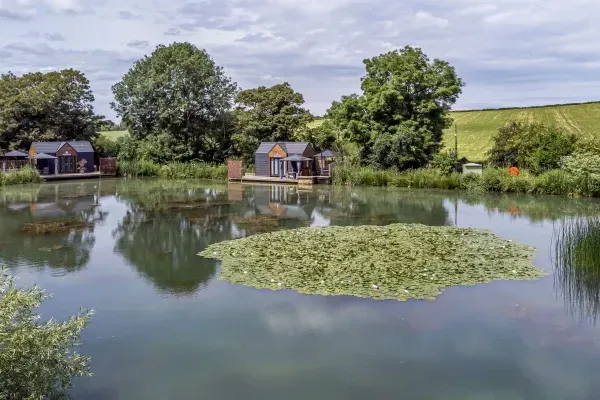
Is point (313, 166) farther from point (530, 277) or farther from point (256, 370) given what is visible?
point (256, 370)

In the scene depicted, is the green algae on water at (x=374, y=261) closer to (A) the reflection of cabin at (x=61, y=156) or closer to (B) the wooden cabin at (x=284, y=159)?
(B) the wooden cabin at (x=284, y=159)

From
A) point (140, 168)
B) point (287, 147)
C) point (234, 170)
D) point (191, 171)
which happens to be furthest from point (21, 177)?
point (287, 147)

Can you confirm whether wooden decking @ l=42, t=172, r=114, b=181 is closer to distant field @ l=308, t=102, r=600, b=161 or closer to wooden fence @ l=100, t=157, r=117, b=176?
wooden fence @ l=100, t=157, r=117, b=176

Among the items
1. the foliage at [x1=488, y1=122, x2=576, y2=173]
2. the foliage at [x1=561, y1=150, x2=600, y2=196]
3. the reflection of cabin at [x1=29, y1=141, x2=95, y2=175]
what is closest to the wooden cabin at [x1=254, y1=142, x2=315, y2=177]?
the foliage at [x1=488, y1=122, x2=576, y2=173]

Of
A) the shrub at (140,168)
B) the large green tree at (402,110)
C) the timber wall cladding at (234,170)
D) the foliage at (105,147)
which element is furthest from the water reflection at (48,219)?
the large green tree at (402,110)

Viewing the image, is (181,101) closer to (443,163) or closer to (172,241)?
(443,163)
